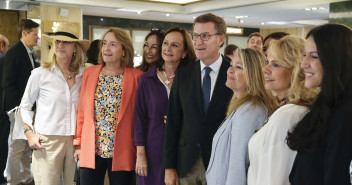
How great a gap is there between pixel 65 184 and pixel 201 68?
1.57 meters

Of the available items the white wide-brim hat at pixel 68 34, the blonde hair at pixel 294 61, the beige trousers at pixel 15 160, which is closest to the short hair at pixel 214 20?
the blonde hair at pixel 294 61

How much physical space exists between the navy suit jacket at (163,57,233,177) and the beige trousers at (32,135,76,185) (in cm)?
97

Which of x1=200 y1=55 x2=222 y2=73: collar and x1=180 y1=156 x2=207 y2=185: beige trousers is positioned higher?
x1=200 y1=55 x2=222 y2=73: collar

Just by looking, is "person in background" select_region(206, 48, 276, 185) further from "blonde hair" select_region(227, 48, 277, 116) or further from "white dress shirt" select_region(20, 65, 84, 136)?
"white dress shirt" select_region(20, 65, 84, 136)

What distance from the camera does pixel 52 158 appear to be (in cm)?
283

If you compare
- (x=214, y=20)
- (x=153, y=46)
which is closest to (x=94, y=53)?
(x=153, y=46)

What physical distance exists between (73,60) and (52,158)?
826 mm

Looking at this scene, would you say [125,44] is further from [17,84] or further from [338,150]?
[17,84]

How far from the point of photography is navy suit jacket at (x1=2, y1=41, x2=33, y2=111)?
398 cm

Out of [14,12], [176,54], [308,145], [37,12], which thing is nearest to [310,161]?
[308,145]

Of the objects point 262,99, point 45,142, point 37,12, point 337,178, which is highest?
point 37,12

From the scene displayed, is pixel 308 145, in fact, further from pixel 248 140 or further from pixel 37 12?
pixel 37 12

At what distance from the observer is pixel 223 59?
235cm

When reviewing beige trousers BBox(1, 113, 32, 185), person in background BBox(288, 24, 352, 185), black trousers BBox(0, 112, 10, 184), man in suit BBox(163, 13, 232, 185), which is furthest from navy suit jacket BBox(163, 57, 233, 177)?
black trousers BBox(0, 112, 10, 184)
